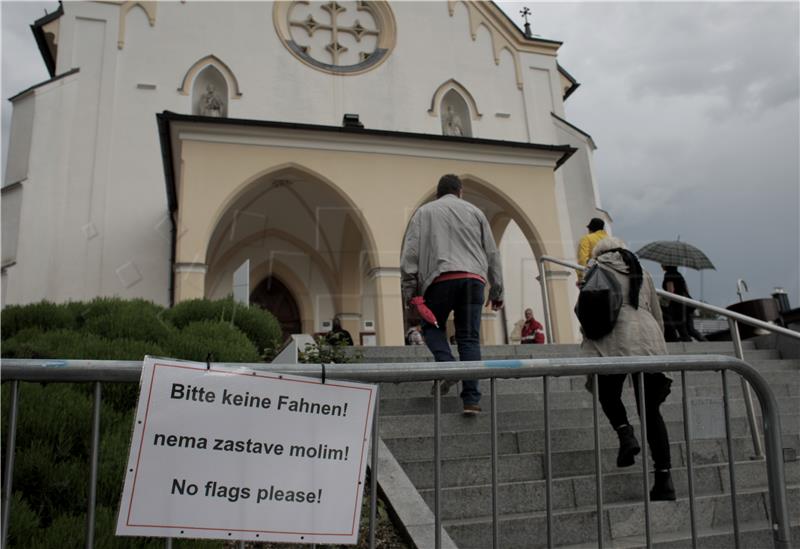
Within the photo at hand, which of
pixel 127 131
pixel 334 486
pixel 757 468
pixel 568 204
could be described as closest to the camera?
pixel 334 486

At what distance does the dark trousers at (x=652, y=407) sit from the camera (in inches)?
154

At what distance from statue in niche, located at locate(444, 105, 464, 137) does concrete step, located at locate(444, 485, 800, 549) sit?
14.8m

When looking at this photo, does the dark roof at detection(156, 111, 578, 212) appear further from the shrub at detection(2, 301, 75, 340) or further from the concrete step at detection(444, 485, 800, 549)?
the concrete step at detection(444, 485, 800, 549)

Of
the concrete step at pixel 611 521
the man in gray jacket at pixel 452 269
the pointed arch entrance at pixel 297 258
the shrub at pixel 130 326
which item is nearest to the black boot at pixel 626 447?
the concrete step at pixel 611 521

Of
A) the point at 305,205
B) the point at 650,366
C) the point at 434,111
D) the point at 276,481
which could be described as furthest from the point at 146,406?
the point at 434,111

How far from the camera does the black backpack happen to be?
172 inches

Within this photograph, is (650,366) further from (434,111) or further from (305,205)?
(434,111)

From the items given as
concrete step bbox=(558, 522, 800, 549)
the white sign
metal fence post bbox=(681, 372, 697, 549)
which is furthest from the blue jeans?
the white sign

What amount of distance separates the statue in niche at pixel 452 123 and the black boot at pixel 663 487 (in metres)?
14.9

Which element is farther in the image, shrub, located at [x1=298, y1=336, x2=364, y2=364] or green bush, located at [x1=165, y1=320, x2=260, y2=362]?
shrub, located at [x1=298, y1=336, x2=364, y2=364]

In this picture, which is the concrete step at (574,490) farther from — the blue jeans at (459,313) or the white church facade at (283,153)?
the white church facade at (283,153)

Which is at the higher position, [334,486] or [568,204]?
[568,204]

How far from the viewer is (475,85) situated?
18422 millimetres

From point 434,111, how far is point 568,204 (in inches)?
188
